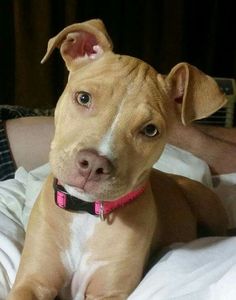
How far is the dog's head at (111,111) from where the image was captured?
1238 millimetres

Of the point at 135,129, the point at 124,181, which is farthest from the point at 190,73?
the point at 124,181

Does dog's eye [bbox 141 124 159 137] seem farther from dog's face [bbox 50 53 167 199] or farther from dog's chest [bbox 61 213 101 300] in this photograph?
dog's chest [bbox 61 213 101 300]

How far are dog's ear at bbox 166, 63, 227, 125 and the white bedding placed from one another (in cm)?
31

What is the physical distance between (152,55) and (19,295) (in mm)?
2108

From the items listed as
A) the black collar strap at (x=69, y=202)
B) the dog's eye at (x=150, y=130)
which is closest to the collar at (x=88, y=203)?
the black collar strap at (x=69, y=202)

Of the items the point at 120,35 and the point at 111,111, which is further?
the point at 120,35

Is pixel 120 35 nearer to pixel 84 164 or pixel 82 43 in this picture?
pixel 82 43

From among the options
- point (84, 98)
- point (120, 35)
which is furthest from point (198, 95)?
point (120, 35)

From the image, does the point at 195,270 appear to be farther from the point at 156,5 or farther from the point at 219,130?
the point at 156,5

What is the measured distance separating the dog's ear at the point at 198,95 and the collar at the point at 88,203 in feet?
0.73

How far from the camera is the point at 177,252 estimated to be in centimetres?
144

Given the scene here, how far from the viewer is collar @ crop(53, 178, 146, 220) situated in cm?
141

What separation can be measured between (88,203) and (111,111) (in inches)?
9.7

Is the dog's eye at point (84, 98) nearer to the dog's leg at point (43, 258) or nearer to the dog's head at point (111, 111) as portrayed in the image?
the dog's head at point (111, 111)
